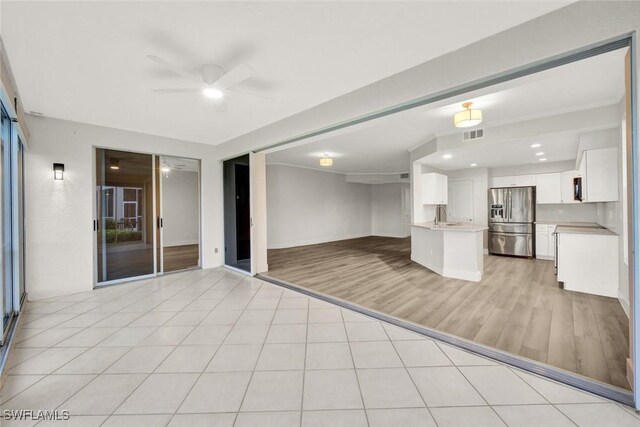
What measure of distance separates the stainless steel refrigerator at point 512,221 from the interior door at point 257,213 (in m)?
6.20

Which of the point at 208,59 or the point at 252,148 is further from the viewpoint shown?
the point at 252,148

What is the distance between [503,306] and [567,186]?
4598mm

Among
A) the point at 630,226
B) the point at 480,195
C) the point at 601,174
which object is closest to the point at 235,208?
the point at 630,226

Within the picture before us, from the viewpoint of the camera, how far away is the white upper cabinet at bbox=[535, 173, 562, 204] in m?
6.17

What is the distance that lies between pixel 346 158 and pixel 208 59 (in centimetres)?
529

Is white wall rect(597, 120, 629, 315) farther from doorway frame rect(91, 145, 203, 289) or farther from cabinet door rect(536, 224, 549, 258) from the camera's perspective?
doorway frame rect(91, 145, 203, 289)

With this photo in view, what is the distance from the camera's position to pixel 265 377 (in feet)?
6.34

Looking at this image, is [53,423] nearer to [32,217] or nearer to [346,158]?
[32,217]

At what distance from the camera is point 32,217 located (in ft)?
11.8

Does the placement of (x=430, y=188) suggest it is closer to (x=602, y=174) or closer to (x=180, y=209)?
(x=602, y=174)

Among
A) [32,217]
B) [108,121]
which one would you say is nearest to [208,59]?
[108,121]

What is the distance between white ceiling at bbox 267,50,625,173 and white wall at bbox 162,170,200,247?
9.60 feet

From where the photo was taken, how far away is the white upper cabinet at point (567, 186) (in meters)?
5.62

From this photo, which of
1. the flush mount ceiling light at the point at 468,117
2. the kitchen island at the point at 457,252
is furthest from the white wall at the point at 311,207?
the flush mount ceiling light at the point at 468,117
